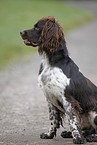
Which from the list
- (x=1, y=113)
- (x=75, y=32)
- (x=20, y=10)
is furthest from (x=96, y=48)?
(x=20, y=10)

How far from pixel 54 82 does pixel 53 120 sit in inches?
31.0

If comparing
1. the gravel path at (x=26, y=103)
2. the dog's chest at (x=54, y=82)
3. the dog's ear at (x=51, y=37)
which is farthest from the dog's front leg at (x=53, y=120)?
the dog's ear at (x=51, y=37)

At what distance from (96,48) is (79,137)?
588 inches

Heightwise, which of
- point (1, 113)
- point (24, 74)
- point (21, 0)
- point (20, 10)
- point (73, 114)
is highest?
point (21, 0)

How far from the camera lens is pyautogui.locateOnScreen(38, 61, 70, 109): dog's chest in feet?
17.4

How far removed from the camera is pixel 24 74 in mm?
13344

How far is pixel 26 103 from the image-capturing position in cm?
919

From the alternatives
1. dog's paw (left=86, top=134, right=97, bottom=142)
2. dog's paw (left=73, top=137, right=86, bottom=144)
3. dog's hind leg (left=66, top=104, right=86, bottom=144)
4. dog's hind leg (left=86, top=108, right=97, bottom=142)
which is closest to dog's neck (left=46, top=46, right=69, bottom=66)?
dog's hind leg (left=66, top=104, right=86, bottom=144)

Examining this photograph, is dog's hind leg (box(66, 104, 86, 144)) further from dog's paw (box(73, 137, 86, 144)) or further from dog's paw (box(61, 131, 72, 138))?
dog's paw (box(61, 131, 72, 138))

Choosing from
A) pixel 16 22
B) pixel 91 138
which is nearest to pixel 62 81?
pixel 91 138

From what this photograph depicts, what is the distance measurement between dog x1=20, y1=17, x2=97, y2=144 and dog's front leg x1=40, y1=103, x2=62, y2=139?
0.61ft

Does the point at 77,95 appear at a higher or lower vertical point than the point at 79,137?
higher

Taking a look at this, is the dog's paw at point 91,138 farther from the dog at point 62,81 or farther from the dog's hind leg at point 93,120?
the dog at point 62,81

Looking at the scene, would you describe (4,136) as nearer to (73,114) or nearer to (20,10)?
(73,114)
